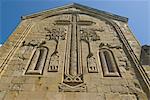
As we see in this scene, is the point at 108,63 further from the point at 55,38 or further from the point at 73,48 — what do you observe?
the point at 55,38

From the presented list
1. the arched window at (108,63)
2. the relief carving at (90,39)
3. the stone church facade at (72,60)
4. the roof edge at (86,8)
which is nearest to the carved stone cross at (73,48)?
the stone church facade at (72,60)

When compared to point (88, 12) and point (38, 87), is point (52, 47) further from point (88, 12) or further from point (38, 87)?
point (88, 12)

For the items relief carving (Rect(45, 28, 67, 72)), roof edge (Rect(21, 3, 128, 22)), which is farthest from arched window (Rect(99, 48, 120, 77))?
roof edge (Rect(21, 3, 128, 22))

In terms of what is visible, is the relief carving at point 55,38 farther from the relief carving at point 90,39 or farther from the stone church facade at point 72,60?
the relief carving at point 90,39

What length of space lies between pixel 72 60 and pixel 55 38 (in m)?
1.92

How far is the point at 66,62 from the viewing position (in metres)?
7.86

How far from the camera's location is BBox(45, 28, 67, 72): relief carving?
7576 mm

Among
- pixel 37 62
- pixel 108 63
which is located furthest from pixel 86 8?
pixel 37 62

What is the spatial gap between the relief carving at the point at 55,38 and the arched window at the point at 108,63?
1.26 m

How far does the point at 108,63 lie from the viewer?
26.4ft

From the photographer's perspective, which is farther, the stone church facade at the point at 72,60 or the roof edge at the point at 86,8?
the roof edge at the point at 86,8

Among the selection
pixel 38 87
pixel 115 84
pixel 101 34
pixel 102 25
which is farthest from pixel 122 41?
pixel 38 87

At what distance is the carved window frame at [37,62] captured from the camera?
7.37 meters

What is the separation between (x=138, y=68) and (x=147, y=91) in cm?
109
